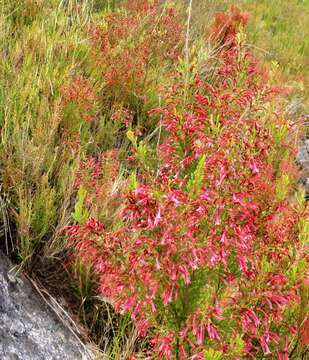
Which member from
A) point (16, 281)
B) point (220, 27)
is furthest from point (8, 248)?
point (220, 27)

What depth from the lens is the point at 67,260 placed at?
2750mm

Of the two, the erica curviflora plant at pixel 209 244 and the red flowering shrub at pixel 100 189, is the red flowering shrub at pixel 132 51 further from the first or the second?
the erica curviflora plant at pixel 209 244

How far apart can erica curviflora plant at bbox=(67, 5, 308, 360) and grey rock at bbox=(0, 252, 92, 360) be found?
490 millimetres

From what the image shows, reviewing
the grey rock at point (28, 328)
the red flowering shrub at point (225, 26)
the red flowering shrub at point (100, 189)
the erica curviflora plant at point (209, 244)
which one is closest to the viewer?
the erica curviflora plant at point (209, 244)

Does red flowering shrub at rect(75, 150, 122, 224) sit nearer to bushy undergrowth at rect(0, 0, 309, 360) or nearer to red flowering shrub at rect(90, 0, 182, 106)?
bushy undergrowth at rect(0, 0, 309, 360)

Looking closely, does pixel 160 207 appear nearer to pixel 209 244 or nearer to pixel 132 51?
pixel 209 244

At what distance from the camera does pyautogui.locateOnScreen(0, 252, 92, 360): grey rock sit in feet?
7.19

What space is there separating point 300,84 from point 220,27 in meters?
1.30

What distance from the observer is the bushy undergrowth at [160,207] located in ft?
5.69

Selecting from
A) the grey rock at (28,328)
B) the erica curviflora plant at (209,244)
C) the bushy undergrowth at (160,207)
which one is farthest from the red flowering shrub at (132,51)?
the erica curviflora plant at (209,244)

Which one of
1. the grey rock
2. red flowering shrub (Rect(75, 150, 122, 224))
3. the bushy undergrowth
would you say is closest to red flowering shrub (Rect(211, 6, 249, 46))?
the bushy undergrowth

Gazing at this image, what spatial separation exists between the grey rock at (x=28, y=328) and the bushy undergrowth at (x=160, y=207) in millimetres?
133

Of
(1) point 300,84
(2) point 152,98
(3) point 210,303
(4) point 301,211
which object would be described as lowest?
(1) point 300,84

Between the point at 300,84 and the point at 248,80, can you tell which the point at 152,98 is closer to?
the point at 248,80
